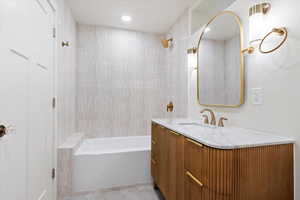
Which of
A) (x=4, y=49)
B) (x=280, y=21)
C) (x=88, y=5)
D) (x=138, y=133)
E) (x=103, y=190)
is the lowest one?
(x=103, y=190)

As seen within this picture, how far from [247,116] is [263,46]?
56 centimetres

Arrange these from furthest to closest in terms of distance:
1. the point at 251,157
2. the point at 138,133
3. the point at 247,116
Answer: the point at 138,133 < the point at 247,116 < the point at 251,157

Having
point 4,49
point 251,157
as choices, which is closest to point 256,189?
point 251,157

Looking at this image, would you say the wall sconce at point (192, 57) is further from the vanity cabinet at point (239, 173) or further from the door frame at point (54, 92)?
the door frame at point (54, 92)

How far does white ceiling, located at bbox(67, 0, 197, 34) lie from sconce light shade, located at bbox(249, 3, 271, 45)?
117 cm

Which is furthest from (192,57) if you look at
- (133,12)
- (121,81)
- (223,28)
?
(121,81)

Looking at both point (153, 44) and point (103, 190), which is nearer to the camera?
point (103, 190)

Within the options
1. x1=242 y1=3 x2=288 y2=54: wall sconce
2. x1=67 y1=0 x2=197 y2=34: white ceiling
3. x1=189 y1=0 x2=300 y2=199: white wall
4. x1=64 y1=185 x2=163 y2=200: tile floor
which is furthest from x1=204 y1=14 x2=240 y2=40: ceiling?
x1=64 y1=185 x2=163 y2=200: tile floor

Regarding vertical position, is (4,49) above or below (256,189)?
above

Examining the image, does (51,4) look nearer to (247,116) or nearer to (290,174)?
(247,116)

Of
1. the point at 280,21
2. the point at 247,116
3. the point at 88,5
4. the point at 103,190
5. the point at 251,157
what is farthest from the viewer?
the point at 88,5

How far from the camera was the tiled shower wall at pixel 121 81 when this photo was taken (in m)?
2.78

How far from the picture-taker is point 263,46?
1.13 m

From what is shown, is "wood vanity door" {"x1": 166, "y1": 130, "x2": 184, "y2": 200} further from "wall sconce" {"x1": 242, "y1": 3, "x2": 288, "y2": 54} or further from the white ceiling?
the white ceiling
